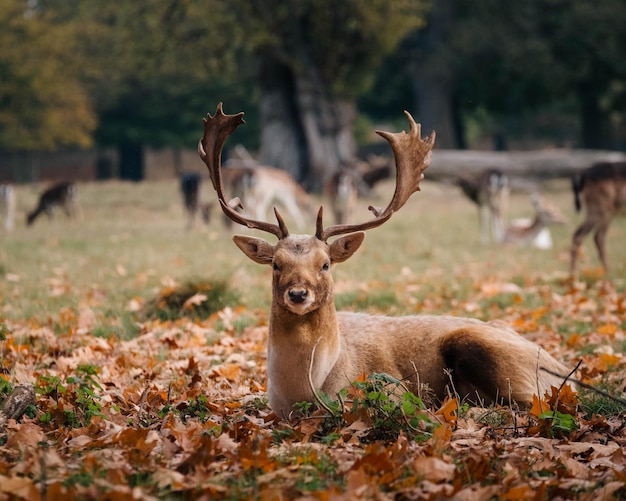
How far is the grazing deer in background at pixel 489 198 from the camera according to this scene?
746 inches

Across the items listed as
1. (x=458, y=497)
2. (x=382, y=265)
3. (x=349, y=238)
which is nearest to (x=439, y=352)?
(x=349, y=238)

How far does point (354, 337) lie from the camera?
229 inches

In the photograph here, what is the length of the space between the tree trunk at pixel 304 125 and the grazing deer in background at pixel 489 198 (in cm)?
1024

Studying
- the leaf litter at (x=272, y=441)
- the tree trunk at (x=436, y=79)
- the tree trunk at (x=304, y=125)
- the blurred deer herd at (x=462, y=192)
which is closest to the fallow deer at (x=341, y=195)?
the blurred deer herd at (x=462, y=192)

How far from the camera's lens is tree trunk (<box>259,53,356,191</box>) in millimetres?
30375

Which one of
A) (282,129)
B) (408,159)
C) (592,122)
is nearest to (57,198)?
(282,129)

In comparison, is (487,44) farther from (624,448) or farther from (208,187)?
(624,448)

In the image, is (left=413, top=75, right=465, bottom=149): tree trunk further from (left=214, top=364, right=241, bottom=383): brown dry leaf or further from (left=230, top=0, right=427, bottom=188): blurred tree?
(left=214, top=364, right=241, bottom=383): brown dry leaf

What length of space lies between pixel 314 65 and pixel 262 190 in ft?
27.2

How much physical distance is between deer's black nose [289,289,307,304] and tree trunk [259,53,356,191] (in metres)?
25.2

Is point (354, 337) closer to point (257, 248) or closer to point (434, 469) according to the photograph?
point (257, 248)

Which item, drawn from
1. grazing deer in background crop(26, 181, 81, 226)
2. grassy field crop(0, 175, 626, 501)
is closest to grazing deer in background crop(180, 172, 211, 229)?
grazing deer in background crop(26, 181, 81, 226)

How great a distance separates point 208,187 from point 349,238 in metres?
29.0

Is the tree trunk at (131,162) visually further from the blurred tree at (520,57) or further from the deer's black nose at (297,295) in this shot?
the deer's black nose at (297,295)
